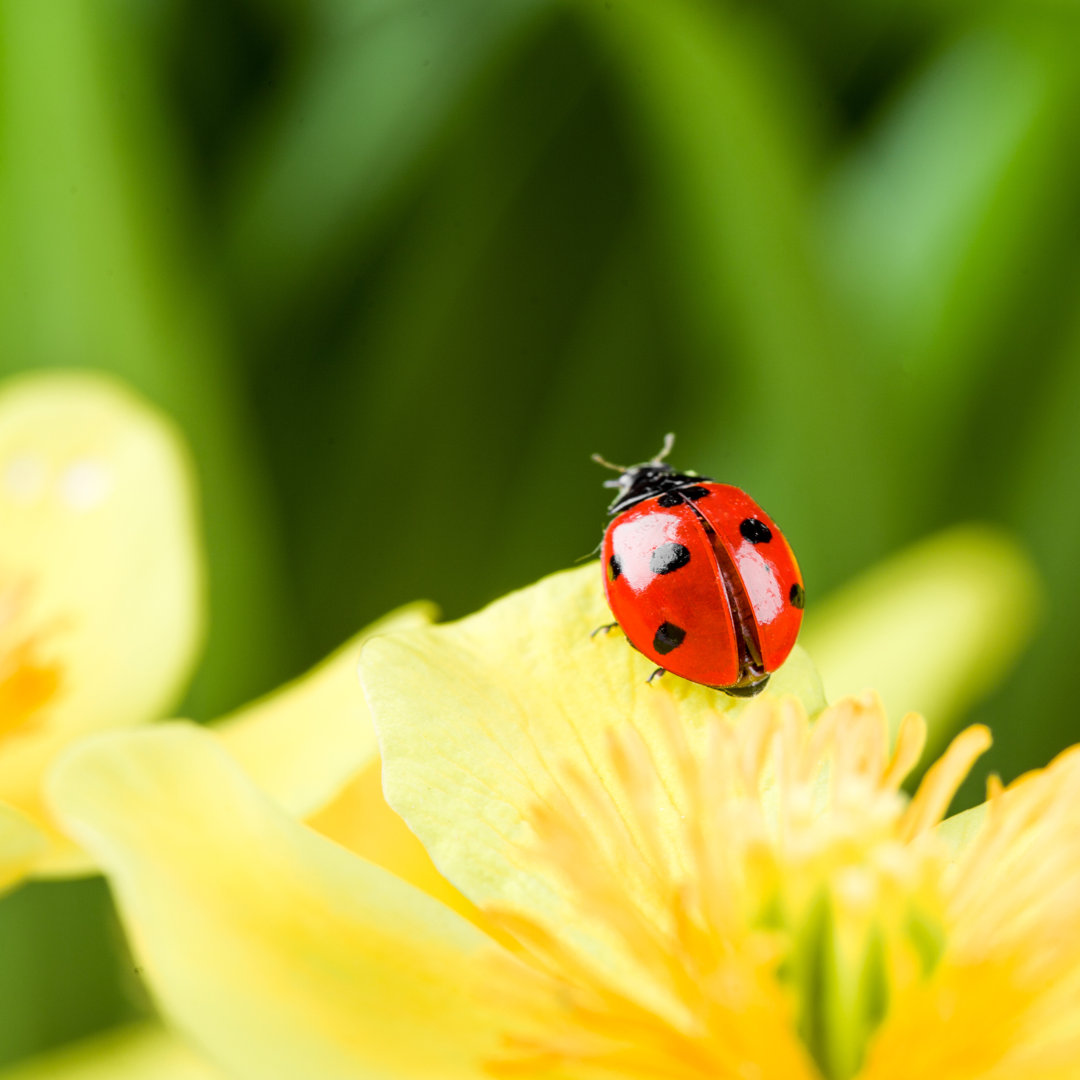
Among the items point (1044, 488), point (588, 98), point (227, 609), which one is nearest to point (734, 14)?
point (588, 98)

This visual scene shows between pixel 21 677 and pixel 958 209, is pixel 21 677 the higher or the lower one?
the lower one

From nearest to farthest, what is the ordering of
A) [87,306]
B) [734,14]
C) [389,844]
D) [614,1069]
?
[614,1069], [389,844], [87,306], [734,14]

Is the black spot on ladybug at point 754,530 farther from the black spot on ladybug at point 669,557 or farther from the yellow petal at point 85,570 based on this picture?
the yellow petal at point 85,570

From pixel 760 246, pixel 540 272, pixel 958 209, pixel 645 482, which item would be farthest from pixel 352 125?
pixel 645 482

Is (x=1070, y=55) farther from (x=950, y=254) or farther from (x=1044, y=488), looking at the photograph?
(x=1044, y=488)

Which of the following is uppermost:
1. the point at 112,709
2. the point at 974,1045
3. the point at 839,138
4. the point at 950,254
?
the point at 839,138

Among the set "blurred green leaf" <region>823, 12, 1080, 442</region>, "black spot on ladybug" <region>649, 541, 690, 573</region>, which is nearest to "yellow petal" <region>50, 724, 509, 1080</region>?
"black spot on ladybug" <region>649, 541, 690, 573</region>

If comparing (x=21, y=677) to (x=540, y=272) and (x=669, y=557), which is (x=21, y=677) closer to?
(x=669, y=557)
